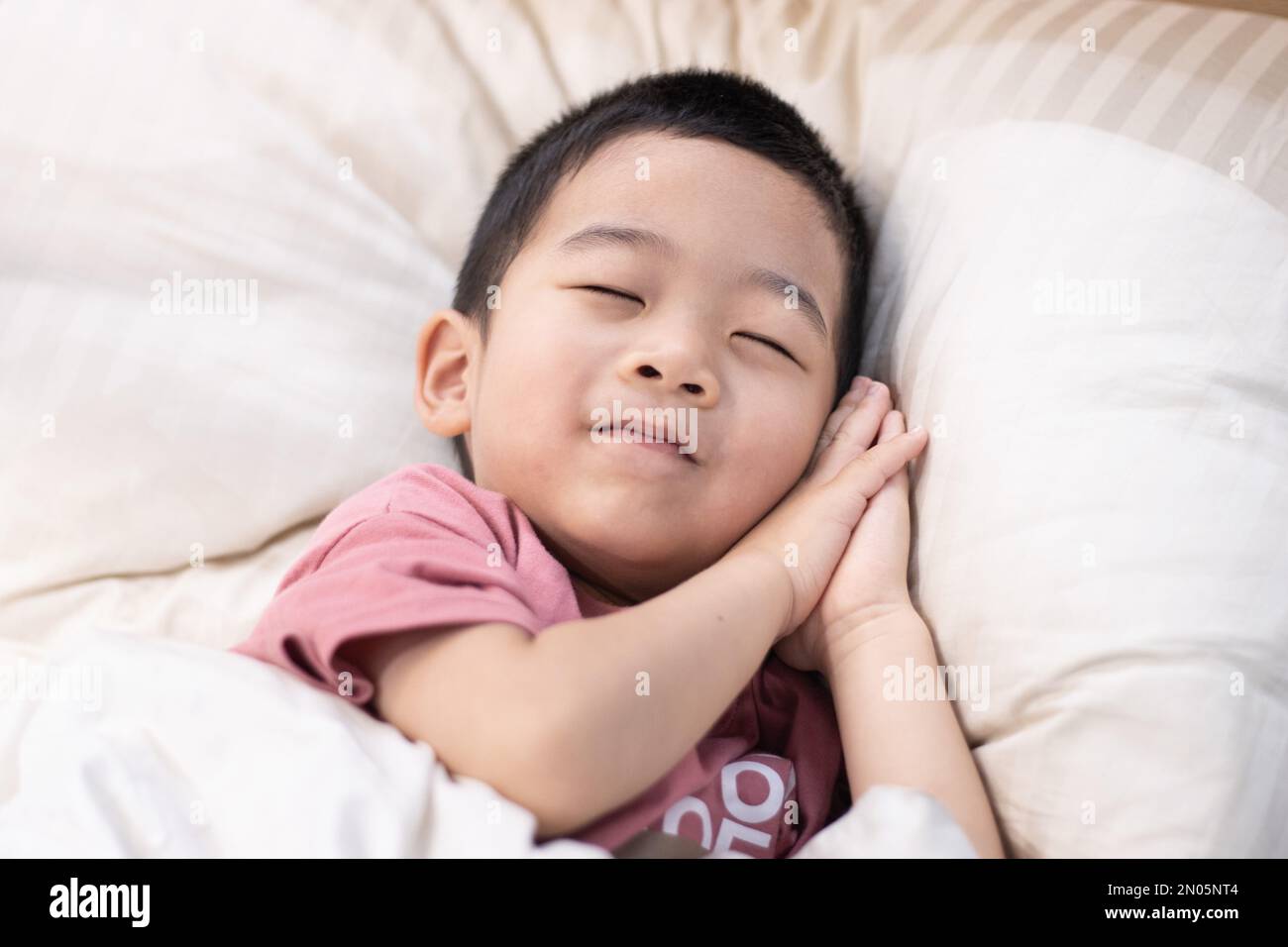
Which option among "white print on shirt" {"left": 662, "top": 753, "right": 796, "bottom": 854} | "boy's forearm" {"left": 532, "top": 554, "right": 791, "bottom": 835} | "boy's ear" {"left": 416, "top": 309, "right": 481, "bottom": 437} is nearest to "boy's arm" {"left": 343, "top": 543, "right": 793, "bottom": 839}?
"boy's forearm" {"left": 532, "top": 554, "right": 791, "bottom": 835}

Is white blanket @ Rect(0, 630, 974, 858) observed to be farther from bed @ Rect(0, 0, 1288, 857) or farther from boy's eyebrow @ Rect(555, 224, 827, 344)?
boy's eyebrow @ Rect(555, 224, 827, 344)

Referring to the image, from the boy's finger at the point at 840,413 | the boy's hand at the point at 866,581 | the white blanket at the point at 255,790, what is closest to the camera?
the white blanket at the point at 255,790

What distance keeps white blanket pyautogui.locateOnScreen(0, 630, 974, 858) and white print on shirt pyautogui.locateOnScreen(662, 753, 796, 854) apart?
6 centimetres

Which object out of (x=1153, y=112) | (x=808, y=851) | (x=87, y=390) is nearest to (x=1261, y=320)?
(x=1153, y=112)

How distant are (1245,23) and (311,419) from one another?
1.09 meters

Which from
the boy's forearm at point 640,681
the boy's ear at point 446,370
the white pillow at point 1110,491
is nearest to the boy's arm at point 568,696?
the boy's forearm at point 640,681

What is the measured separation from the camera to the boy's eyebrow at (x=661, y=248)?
45.4 inches

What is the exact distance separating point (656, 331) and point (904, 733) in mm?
421

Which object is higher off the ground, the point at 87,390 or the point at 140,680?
the point at 87,390

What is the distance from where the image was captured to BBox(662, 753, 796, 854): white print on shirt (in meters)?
1.04

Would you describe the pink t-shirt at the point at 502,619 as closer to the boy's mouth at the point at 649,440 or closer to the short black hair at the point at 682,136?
the boy's mouth at the point at 649,440

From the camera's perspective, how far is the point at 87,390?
130cm
